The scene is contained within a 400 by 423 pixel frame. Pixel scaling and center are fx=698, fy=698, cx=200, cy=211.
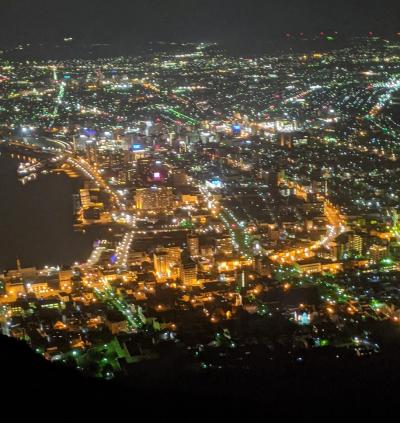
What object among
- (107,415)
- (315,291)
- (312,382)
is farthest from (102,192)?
(107,415)

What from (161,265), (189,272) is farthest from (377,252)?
(161,265)

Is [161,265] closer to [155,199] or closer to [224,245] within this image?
[224,245]

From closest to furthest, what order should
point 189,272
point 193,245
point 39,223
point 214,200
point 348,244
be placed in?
point 189,272
point 348,244
point 193,245
point 39,223
point 214,200

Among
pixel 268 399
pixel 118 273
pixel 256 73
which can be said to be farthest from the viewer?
pixel 256 73

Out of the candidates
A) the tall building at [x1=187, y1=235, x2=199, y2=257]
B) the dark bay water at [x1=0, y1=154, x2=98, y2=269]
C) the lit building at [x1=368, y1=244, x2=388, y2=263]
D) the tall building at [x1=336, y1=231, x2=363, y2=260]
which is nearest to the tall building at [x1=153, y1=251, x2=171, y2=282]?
the tall building at [x1=187, y1=235, x2=199, y2=257]

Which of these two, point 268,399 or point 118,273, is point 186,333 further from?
point 118,273

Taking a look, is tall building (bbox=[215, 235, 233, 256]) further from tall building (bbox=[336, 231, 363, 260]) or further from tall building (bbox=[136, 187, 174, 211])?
tall building (bbox=[136, 187, 174, 211])
